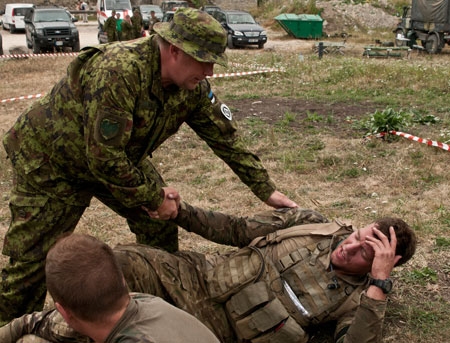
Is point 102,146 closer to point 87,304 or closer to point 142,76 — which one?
point 142,76

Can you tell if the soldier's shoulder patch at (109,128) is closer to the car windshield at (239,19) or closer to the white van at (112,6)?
the car windshield at (239,19)

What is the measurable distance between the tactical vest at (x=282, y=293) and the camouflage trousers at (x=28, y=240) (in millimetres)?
914

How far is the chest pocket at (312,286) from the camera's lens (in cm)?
311

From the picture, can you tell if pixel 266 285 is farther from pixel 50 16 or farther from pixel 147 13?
pixel 147 13

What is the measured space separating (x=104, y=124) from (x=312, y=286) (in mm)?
1439

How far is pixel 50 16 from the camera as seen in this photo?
19.7 m

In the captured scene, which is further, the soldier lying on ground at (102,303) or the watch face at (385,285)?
the watch face at (385,285)

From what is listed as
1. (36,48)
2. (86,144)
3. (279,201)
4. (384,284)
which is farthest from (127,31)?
(384,284)

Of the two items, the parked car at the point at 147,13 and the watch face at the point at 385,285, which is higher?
the watch face at the point at 385,285

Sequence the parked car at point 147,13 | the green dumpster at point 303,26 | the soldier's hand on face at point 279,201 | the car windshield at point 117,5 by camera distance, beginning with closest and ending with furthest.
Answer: the soldier's hand on face at point 279,201 → the car windshield at point 117,5 → the green dumpster at point 303,26 → the parked car at point 147,13

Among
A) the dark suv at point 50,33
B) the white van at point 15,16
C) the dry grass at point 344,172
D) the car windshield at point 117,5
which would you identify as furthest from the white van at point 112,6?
the dry grass at point 344,172

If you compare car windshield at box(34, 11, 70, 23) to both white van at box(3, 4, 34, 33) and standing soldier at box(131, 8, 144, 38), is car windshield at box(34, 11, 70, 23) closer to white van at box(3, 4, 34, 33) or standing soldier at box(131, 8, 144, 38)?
standing soldier at box(131, 8, 144, 38)

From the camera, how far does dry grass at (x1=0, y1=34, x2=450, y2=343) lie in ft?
12.5

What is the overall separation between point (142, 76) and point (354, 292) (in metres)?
1.65
